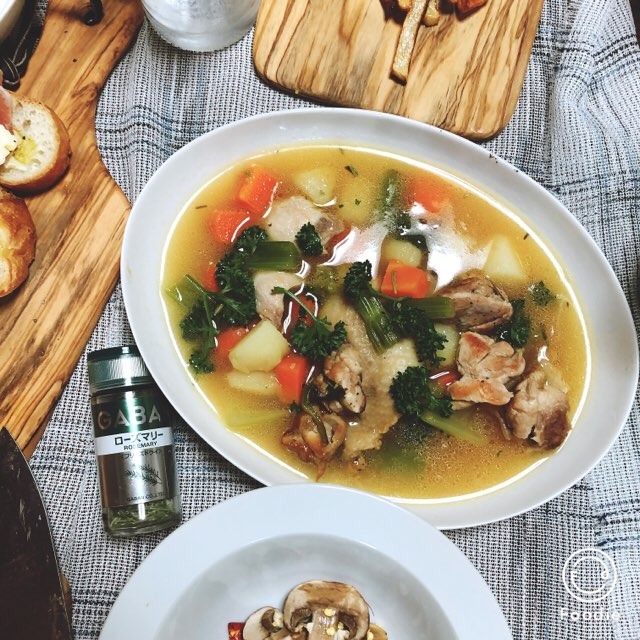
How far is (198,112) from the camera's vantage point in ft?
7.39

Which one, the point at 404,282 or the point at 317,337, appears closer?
the point at 317,337

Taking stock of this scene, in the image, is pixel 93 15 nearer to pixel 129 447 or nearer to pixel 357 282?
pixel 357 282

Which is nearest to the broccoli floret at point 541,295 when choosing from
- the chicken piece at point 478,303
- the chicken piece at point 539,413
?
the chicken piece at point 478,303

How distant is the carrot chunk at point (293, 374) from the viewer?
206 centimetres

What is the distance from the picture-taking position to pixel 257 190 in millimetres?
2172

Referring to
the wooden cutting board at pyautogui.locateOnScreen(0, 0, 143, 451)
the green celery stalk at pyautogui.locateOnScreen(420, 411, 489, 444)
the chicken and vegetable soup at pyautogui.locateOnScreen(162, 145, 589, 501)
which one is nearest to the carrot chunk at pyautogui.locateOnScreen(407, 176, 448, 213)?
the chicken and vegetable soup at pyautogui.locateOnScreen(162, 145, 589, 501)

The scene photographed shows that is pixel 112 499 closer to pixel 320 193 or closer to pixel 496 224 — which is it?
pixel 320 193

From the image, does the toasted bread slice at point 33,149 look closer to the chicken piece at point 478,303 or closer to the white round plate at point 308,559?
the white round plate at point 308,559

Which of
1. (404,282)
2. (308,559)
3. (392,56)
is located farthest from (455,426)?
(392,56)

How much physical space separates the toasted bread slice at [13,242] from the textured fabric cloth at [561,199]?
0.28 meters

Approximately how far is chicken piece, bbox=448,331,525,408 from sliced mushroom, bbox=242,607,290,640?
0.80 meters

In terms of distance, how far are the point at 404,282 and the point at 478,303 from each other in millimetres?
236

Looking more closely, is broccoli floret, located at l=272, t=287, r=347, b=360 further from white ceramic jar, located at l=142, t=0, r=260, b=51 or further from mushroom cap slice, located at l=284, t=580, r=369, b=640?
white ceramic jar, located at l=142, t=0, r=260, b=51

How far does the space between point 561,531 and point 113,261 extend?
1.61 meters
